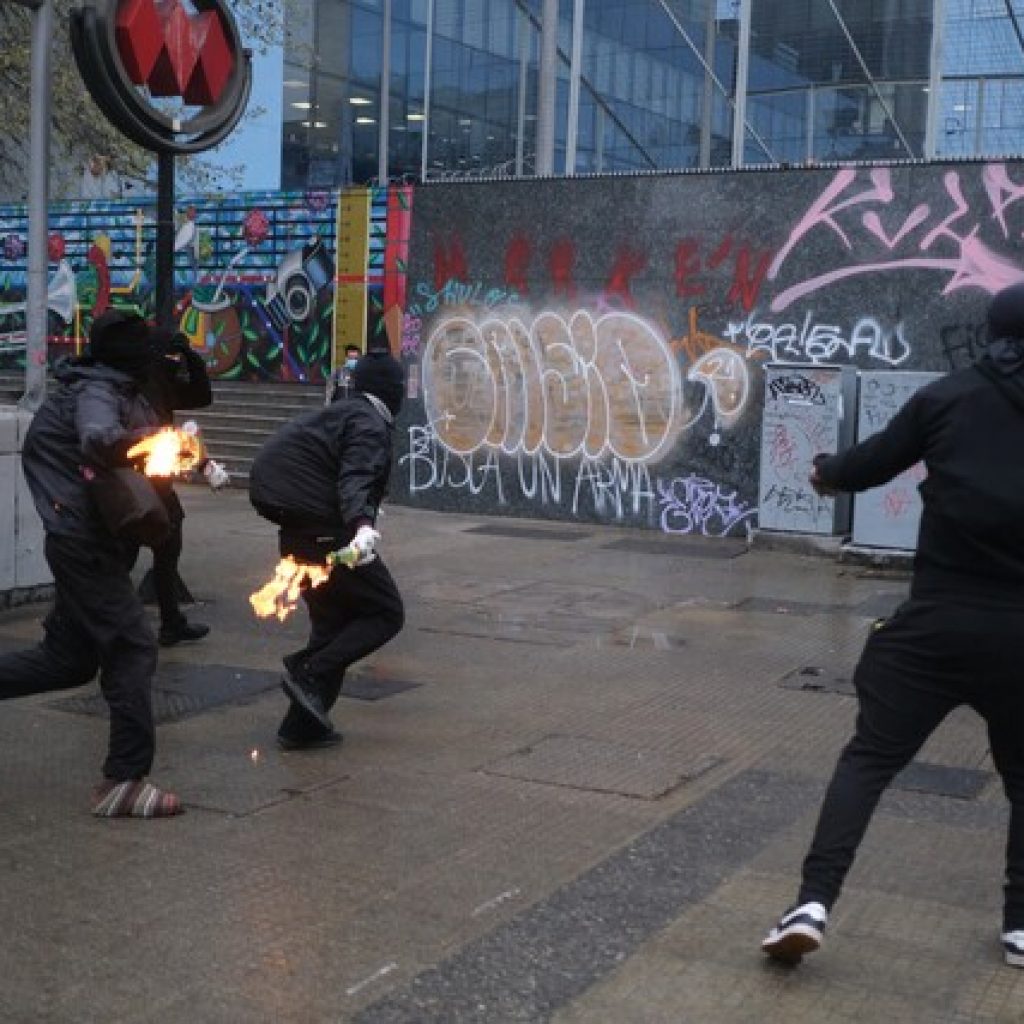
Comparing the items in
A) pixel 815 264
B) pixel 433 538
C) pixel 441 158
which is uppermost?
pixel 441 158

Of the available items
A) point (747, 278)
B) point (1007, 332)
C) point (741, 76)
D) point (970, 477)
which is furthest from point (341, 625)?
point (741, 76)

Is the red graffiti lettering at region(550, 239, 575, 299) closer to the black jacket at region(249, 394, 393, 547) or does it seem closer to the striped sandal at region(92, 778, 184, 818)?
the black jacket at region(249, 394, 393, 547)

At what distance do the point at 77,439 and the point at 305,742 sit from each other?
67.2 inches

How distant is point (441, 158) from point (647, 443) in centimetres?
1157

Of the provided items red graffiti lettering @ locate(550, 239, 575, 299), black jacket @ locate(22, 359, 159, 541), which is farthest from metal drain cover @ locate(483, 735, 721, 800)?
red graffiti lettering @ locate(550, 239, 575, 299)

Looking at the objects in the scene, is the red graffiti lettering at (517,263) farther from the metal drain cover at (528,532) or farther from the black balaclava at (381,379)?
the black balaclava at (381,379)

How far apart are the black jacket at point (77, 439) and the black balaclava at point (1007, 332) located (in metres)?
2.85

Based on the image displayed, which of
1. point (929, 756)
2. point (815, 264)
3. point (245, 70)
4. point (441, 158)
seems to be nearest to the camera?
point (929, 756)

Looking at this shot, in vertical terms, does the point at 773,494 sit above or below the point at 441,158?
below

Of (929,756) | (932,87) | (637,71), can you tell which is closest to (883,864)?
(929,756)

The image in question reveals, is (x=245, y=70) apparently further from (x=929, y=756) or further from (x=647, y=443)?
(x=647, y=443)

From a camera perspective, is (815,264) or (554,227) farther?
(554,227)

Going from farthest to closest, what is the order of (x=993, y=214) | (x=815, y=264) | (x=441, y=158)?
(x=441, y=158) → (x=815, y=264) → (x=993, y=214)

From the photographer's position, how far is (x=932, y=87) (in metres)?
14.8
